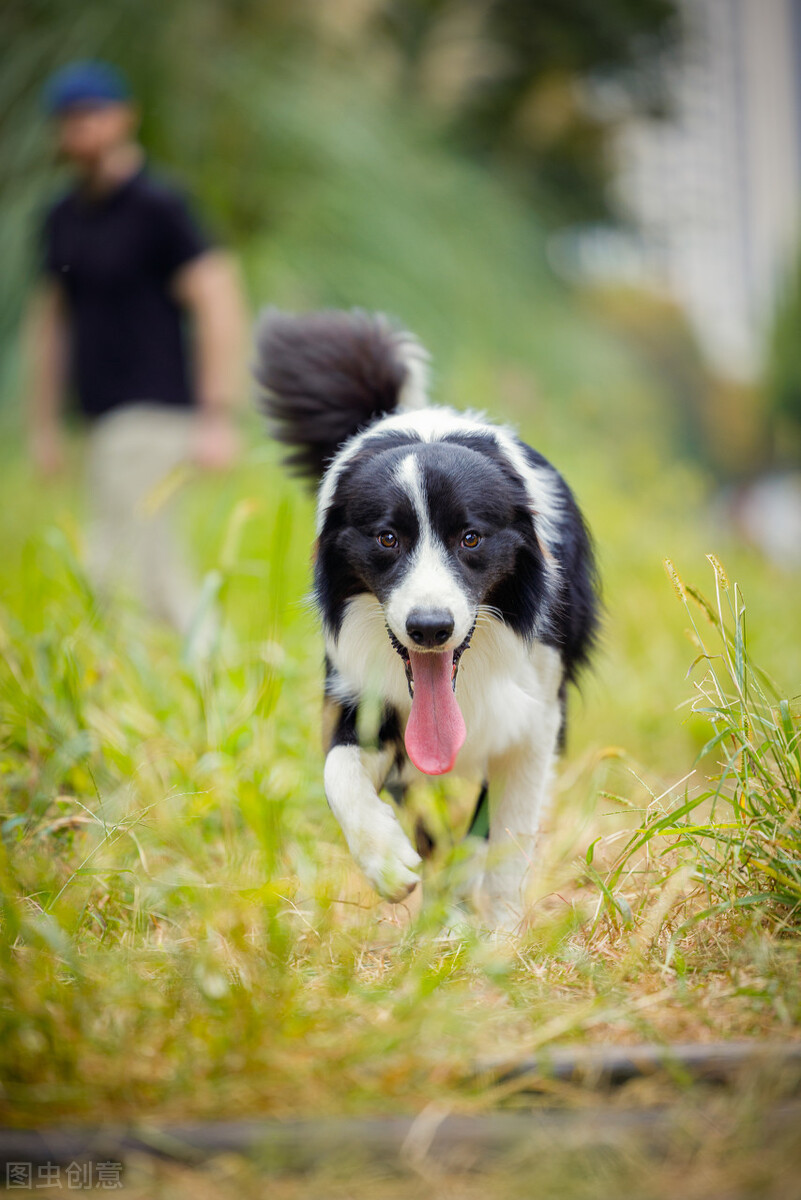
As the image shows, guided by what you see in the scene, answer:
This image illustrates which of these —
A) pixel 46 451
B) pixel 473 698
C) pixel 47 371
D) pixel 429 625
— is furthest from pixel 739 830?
pixel 47 371

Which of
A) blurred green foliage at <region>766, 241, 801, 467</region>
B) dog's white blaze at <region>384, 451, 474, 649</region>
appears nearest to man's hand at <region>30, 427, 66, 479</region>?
dog's white blaze at <region>384, 451, 474, 649</region>

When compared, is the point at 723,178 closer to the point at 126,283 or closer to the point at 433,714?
the point at 126,283

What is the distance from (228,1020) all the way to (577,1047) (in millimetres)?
617

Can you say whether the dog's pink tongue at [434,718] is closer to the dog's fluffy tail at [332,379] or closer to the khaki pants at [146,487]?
the dog's fluffy tail at [332,379]

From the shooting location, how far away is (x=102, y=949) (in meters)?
2.30

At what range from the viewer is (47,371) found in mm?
5441

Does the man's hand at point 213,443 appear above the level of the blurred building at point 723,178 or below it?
below

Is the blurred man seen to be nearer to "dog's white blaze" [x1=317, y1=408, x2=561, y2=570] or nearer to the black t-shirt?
the black t-shirt

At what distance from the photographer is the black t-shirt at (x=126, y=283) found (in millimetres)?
4992

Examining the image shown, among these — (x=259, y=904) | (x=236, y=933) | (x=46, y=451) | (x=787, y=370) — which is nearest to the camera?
(x=236, y=933)

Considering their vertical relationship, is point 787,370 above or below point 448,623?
above

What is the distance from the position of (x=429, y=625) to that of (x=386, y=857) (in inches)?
19.8

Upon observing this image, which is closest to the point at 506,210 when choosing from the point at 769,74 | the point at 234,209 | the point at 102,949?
the point at 234,209

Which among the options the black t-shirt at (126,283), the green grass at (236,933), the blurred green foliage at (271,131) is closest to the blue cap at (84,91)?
the black t-shirt at (126,283)
